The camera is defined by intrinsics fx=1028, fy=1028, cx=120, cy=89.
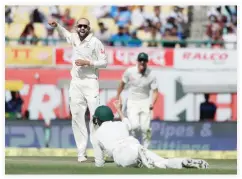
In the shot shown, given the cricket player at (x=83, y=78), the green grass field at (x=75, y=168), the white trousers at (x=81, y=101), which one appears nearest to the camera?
the green grass field at (x=75, y=168)

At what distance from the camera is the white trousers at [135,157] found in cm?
1335

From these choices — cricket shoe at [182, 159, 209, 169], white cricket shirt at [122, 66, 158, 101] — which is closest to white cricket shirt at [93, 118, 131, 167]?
cricket shoe at [182, 159, 209, 169]

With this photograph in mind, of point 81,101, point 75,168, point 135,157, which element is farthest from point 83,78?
point 135,157

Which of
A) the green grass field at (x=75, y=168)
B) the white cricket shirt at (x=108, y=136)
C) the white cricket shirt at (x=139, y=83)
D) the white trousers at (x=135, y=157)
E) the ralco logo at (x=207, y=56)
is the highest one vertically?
the ralco logo at (x=207, y=56)

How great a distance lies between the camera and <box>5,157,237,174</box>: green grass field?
1330cm

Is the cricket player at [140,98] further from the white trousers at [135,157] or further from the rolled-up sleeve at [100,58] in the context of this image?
the white trousers at [135,157]

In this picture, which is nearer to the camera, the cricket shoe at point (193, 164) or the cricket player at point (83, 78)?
the cricket shoe at point (193, 164)

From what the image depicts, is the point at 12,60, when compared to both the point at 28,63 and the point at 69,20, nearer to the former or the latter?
the point at 28,63

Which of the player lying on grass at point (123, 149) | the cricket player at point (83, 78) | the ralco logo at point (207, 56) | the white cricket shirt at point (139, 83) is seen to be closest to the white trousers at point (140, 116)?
the white cricket shirt at point (139, 83)

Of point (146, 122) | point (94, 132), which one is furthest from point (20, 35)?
point (94, 132)

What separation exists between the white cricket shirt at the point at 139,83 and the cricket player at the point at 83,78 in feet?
6.39

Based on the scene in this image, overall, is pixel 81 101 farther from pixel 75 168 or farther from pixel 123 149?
pixel 123 149

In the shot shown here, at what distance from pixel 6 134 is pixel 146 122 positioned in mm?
4490

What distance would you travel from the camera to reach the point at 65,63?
23.7 meters
